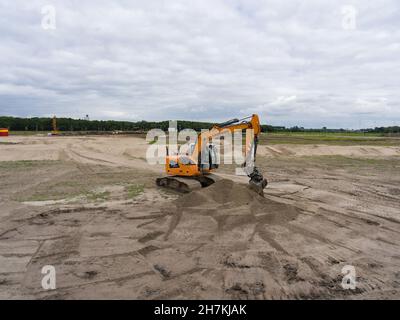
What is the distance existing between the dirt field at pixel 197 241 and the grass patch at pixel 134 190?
4cm

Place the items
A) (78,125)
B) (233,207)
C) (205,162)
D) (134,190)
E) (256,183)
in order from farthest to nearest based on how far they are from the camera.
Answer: (78,125) < (134,190) < (205,162) < (256,183) < (233,207)

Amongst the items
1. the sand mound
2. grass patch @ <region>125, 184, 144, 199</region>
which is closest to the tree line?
grass patch @ <region>125, 184, 144, 199</region>

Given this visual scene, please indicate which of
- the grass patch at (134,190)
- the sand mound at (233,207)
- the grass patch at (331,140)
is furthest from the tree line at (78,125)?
the sand mound at (233,207)

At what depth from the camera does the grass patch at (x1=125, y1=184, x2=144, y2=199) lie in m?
12.9

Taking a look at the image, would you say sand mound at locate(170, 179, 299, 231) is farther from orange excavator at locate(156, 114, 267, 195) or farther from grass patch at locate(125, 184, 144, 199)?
grass patch at locate(125, 184, 144, 199)

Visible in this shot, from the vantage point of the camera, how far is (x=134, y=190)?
13.8m

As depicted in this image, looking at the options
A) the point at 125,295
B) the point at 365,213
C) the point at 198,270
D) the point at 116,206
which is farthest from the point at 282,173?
the point at 125,295

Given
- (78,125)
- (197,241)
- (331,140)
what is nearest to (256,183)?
(197,241)

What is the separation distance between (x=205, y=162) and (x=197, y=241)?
545 centimetres

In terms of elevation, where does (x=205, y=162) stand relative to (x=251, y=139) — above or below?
below

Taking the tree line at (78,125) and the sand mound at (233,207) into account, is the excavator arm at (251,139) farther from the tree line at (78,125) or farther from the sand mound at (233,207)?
the tree line at (78,125)

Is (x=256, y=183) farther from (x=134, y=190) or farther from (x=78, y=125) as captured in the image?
(x=78, y=125)

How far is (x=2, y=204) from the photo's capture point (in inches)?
445

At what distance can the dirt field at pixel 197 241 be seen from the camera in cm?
571
